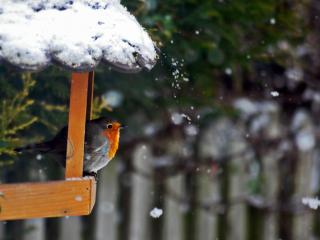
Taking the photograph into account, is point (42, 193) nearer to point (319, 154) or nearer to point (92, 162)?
point (92, 162)

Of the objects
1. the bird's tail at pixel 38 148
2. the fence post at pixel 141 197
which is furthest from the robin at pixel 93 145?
the fence post at pixel 141 197

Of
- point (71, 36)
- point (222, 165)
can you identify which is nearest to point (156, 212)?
point (222, 165)

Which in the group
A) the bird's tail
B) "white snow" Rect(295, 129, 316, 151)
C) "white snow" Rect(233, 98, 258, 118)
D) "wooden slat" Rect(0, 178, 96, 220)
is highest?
"white snow" Rect(233, 98, 258, 118)

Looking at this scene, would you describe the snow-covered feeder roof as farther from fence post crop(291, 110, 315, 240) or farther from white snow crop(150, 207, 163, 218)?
fence post crop(291, 110, 315, 240)

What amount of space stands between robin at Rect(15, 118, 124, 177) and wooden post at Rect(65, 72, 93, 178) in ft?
0.20

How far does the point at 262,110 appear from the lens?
4.89m

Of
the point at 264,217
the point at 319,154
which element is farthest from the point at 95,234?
the point at 319,154

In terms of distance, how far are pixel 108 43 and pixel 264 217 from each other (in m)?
3.11

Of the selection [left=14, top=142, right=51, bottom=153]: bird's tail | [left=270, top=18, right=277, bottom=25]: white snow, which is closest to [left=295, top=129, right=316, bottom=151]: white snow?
[left=270, top=18, right=277, bottom=25]: white snow

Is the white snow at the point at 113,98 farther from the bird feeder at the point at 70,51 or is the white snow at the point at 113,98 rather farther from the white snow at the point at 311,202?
the white snow at the point at 311,202

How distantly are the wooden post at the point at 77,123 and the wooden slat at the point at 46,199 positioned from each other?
0.20ft

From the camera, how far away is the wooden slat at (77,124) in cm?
240

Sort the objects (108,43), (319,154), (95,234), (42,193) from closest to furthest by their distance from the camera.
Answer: (108,43) → (42,193) → (95,234) → (319,154)

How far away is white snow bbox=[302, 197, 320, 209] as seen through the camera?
4.91 metres
